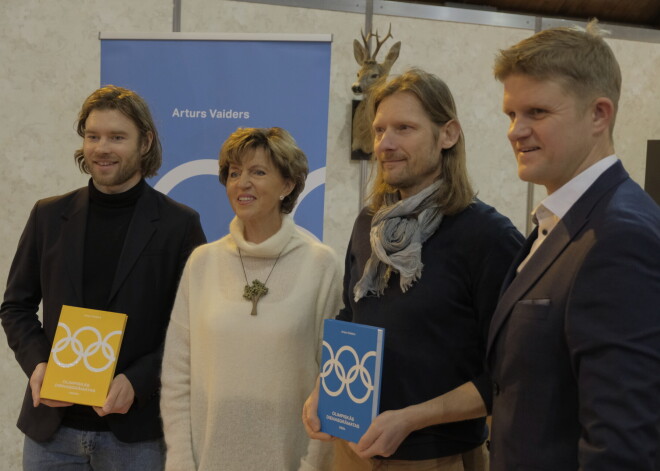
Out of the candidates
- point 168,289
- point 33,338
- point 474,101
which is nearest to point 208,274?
point 168,289

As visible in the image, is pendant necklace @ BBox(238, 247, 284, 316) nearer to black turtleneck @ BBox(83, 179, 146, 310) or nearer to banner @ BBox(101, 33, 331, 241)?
black turtleneck @ BBox(83, 179, 146, 310)

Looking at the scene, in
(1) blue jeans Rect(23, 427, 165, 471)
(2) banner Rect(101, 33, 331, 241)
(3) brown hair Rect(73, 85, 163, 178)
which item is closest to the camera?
(1) blue jeans Rect(23, 427, 165, 471)

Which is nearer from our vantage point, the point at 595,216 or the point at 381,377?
the point at 595,216

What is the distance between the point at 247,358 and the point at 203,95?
1984 millimetres

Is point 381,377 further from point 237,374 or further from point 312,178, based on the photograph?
point 312,178

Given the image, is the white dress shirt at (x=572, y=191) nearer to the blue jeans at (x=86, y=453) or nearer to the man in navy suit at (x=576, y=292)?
the man in navy suit at (x=576, y=292)

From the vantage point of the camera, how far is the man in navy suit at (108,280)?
217 centimetres

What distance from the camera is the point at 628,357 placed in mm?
1109

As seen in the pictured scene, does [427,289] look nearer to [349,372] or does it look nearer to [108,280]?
[349,372]

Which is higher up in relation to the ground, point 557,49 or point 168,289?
point 557,49

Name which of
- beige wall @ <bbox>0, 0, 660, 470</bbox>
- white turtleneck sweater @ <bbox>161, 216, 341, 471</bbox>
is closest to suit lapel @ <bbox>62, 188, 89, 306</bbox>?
white turtleneck sweater @ <bbox>161, 216, 341, 471</bbox>

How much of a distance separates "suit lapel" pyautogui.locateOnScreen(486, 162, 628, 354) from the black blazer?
128 cm

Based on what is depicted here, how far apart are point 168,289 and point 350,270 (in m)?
0.65

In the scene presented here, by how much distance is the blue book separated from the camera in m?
1.71
